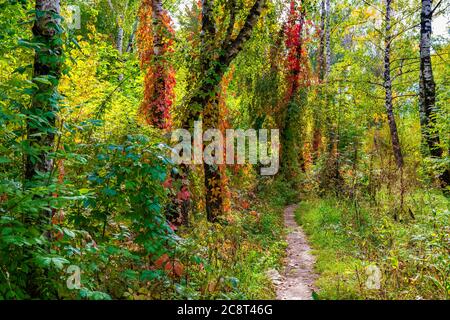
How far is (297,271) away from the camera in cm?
636

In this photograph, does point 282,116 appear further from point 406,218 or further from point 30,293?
point 30,293

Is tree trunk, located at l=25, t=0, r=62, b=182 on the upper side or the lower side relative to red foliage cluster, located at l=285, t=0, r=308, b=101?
lower

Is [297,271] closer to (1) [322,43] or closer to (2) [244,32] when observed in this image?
(2) [244,32]

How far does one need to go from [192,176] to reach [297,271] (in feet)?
8.11

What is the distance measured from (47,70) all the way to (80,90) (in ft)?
13.5

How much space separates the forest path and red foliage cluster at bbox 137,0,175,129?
11.7ft

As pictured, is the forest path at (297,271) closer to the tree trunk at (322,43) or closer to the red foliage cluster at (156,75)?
the red foliage cluster at (156,75)

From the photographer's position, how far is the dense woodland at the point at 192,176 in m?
3.42

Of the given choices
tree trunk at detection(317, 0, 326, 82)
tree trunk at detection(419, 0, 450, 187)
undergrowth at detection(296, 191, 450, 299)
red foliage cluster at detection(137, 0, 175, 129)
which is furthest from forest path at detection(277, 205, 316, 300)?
tree trunk at detection(317, 0, 326, 82)

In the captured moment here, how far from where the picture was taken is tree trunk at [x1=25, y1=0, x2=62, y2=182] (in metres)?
3.50

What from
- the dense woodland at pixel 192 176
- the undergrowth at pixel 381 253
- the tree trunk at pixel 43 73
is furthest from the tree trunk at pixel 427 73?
the tree trunk at pixel 43 73

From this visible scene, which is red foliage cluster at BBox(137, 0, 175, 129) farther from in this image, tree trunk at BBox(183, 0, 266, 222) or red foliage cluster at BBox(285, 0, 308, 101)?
red foliage cluster at BBox(285, 0, 308, 101)
